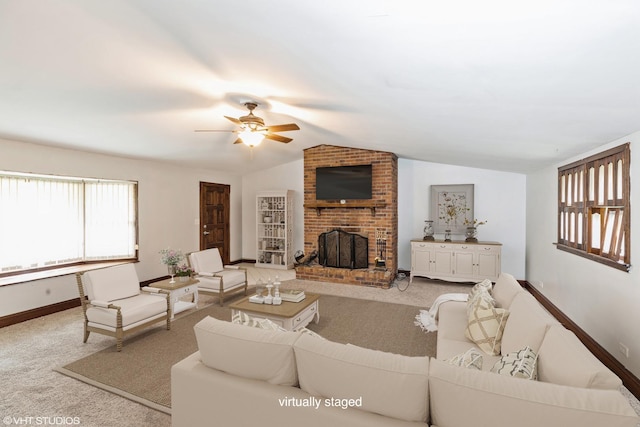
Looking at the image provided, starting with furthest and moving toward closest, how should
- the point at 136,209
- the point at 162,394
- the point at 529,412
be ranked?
1. the point at 136,209
2. the point at 162,394
3. the point at 529,412

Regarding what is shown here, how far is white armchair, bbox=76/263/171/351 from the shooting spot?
3.30m

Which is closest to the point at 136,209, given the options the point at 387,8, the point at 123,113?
the point at 123,113

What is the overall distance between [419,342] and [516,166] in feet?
11.4

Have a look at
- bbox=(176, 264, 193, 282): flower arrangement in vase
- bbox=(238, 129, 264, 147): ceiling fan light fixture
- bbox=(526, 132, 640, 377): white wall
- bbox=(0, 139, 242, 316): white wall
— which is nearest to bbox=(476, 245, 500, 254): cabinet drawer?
bbox=(526, 132, 640, 377): white wall

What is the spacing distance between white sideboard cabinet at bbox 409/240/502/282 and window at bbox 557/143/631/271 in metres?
1.44

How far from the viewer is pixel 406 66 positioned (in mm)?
2068

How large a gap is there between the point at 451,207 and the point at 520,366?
517 cm

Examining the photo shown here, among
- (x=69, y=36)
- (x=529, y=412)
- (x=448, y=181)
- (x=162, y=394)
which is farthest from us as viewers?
(x=448, y=181)

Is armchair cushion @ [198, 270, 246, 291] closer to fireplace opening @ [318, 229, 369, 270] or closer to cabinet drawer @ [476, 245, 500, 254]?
fireplace opening @ [318, 229, 369, 270]

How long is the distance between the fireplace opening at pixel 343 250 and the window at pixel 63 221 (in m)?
3.61

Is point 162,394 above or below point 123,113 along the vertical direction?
below

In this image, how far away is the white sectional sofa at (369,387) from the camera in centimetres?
122

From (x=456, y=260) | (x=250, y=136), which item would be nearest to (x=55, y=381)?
(x=250, y=136)

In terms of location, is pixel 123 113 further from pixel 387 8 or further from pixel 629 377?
pixel 629 377
